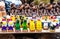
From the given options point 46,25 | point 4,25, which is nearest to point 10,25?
point 4,25

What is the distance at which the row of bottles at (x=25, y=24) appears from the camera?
1.43m

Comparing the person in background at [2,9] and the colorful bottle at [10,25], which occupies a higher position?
the person in background at [2,9]

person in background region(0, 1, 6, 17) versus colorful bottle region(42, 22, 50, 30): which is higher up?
person in background region(0, 1, 6, 17)

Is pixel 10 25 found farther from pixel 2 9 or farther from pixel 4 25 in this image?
pixel 2 9

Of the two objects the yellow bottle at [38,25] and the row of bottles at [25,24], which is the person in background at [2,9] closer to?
the row of bottles at [25,24]

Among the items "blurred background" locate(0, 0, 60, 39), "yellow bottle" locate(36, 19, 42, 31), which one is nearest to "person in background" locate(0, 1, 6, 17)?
"blurred background" locate(0, 0, 60, 39)

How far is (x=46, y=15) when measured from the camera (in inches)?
58.7

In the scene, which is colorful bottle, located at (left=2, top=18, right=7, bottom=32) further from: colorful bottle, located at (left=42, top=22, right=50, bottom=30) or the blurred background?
colorful bottle, located at (left=42, top=22, right=50, bottom=30)

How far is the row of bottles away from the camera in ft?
4.69

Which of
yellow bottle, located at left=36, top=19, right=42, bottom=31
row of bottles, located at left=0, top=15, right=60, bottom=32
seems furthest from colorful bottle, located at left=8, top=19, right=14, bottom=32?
yellow bottle, located at left=36, top=19, right=42, bottom=31

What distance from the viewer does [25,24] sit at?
145 cm

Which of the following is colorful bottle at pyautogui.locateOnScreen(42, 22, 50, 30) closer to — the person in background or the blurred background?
the blurred background

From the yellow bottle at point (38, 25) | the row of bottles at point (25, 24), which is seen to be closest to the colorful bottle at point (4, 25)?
the row of bottles at point (25, 24)

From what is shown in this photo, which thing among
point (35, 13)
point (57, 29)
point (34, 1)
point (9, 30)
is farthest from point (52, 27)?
point (9, 30)
